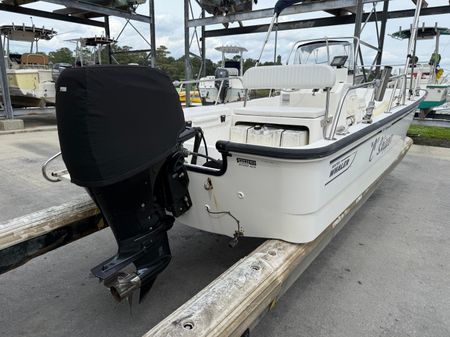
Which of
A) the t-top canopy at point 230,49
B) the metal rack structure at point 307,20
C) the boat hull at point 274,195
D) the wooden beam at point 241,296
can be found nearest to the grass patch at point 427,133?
the metal rack structure at point 307,20

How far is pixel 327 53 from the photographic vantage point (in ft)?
13.8

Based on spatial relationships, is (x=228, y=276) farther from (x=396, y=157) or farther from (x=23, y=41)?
(x=23, y=41)

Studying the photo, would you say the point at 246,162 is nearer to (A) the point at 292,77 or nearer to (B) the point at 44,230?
(A) the point at 292,77

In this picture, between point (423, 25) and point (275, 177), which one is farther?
point (423, 25)

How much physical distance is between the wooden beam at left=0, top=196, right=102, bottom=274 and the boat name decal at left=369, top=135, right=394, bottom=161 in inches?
85.1

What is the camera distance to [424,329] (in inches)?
73.5

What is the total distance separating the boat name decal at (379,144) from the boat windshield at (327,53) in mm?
1051

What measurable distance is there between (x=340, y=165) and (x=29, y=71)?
28.9 ft

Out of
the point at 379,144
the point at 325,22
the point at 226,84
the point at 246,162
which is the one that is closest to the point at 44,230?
the point at 246,162

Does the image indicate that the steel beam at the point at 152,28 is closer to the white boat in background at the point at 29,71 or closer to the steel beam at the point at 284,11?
the steel beam at the point at 284,11

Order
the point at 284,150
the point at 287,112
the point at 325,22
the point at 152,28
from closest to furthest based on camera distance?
the point at 284,150
the point at 287,112
the point at 325,22
the point at 152,28

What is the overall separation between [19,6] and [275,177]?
9.27m

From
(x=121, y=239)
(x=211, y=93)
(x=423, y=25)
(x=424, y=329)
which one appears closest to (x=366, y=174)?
(x=424, y=329)

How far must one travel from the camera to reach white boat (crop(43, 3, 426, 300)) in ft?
4.69
